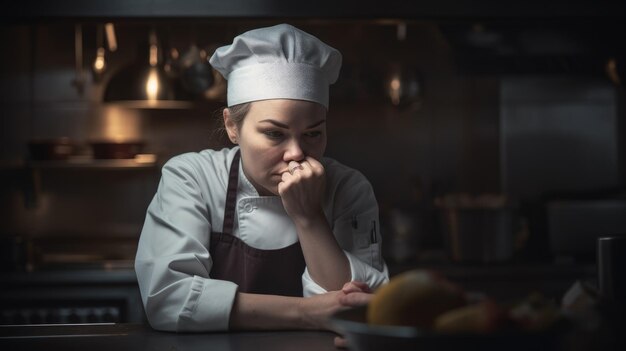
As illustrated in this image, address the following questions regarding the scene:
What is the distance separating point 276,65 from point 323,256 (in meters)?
→ 0.39

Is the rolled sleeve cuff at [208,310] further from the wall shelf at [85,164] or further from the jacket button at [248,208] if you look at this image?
the wall shelf at [85,164]

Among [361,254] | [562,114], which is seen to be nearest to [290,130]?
[361,254]

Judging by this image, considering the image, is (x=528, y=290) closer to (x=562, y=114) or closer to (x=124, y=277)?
(x=562, y=114)

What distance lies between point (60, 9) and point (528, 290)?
2.01 metres

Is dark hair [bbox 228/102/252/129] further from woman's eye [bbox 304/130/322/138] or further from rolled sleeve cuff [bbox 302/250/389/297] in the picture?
rolled sleeve cuff [bbox 302/250/389/297]

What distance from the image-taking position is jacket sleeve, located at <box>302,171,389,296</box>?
1588 millimetres

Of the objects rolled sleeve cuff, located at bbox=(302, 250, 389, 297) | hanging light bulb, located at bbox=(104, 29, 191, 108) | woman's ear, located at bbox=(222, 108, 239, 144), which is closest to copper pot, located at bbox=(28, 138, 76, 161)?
hanging light bulb, located at bbox=(104, 29, 191, 108)

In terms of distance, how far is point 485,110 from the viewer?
3896 millimetres

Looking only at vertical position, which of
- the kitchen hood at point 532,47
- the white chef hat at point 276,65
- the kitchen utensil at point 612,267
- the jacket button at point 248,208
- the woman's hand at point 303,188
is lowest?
the kitchen utensil at point 612,267

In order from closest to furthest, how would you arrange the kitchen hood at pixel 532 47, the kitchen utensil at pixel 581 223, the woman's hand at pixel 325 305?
the woman's hand at pixel 325 305, the kitchen utensil at pixel 581 223, the kitchen hood at pixel 532 47

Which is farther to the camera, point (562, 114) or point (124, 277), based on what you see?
point (562, 114)

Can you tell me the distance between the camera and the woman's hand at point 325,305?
1.28m

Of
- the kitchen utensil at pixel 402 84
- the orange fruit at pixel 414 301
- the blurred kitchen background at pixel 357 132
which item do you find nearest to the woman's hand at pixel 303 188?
the orange fruit at pixel 414 301

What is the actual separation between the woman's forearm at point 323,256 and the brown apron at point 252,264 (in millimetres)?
157
